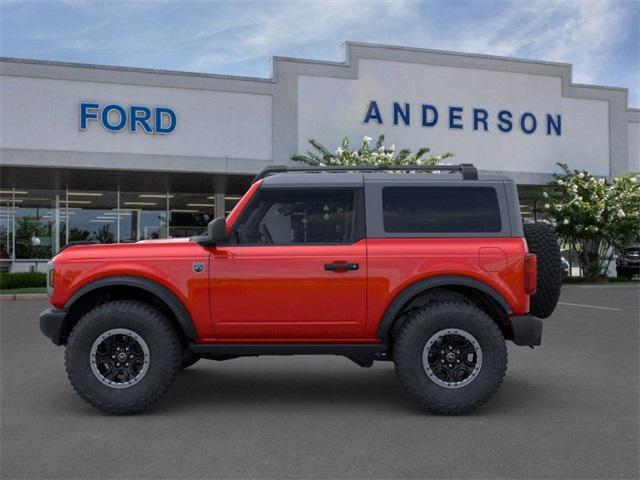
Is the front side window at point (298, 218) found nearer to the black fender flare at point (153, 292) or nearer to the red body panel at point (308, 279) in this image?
the red body panel at point (308, 279)

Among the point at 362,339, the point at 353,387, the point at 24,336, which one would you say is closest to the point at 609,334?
the point at 353,387

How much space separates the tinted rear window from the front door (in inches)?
13.1

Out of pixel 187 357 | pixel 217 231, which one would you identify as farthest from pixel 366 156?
pixel 217 231

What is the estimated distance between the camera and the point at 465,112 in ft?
85.3

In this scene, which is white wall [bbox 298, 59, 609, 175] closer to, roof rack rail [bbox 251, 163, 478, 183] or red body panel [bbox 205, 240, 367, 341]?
roof rack rail [bbox 251, 163, 478, 183]

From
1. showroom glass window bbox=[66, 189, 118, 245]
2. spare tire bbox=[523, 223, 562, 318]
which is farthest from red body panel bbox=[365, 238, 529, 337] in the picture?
showroom glass window bbox=[66, 189, 118, 245]

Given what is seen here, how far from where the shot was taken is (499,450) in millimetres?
4660

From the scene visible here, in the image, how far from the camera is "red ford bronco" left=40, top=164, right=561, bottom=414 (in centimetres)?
561

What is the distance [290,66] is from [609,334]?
52.2ft

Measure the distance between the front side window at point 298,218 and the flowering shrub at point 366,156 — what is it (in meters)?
16.5

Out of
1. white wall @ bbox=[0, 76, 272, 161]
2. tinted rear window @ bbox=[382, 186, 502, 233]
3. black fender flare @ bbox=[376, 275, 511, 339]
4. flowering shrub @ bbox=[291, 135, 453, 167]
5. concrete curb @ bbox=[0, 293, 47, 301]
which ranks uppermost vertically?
white wall @ bbox=[0, 76, 272, 161]

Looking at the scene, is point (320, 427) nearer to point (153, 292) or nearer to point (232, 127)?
point (153, 292)

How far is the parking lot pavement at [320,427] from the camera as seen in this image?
4.31 metres

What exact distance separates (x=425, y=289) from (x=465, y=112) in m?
21.4
